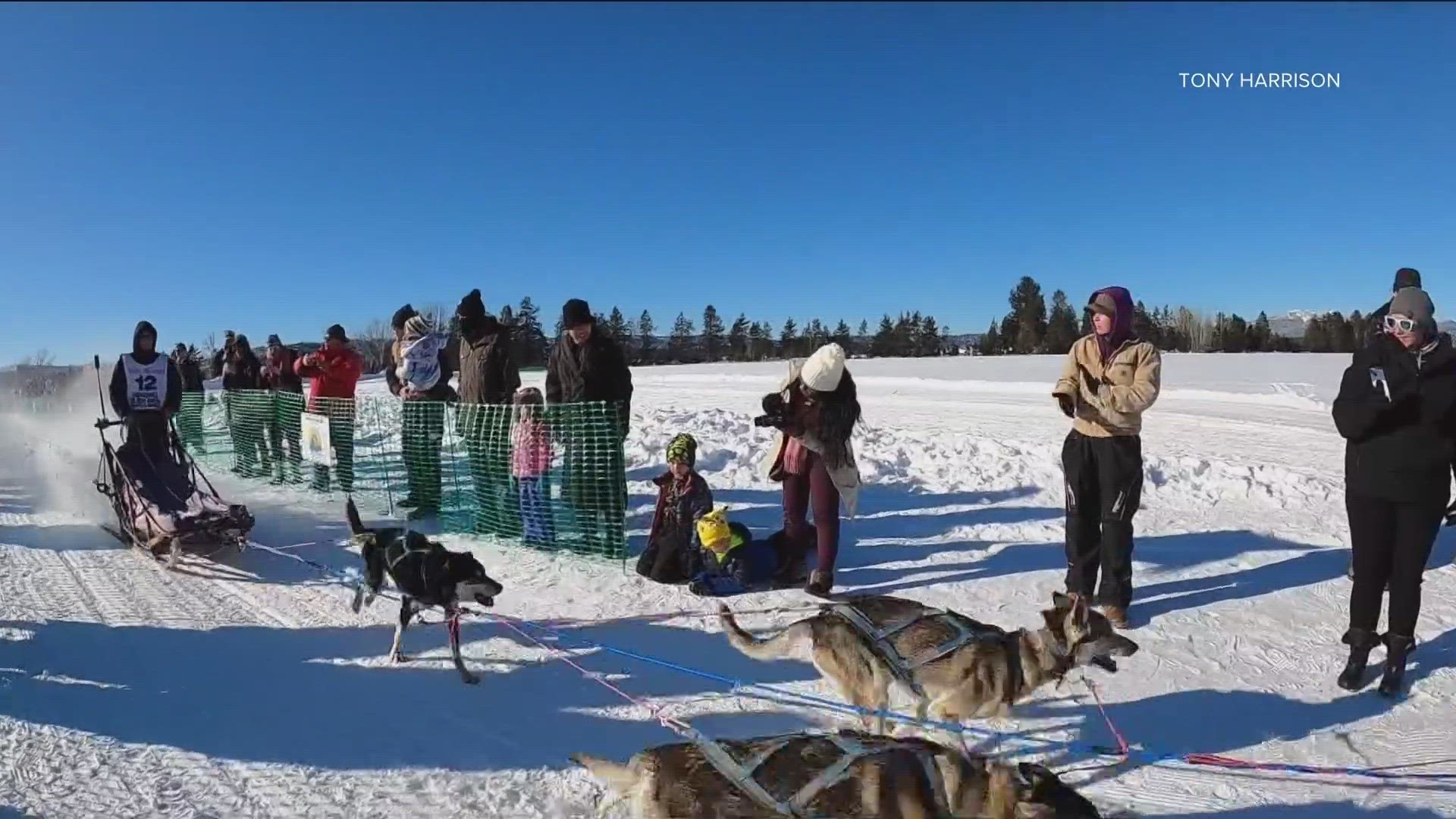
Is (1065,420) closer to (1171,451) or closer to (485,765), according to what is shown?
(1171,451)

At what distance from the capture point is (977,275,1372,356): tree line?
1407 inches

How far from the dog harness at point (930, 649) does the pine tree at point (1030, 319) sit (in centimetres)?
3749

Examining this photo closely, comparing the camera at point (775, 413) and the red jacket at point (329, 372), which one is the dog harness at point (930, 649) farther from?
the red jacket at point (329, 372)

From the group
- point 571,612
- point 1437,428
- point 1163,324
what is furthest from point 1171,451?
point 1163,324

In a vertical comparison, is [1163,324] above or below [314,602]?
above

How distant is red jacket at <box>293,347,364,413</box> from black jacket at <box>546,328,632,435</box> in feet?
11.6

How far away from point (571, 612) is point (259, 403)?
7.20 meters

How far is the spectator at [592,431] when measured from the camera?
5.95 metres

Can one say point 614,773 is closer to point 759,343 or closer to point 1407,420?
point 1407,420

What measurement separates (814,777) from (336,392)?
8003 millimetres

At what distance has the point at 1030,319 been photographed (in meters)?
40.8

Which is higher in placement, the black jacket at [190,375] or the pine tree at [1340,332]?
the pine tree at [1340,332]

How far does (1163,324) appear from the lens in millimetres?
44781

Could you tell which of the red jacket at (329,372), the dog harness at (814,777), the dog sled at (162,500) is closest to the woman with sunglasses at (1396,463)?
the dog harness at (814,777)
